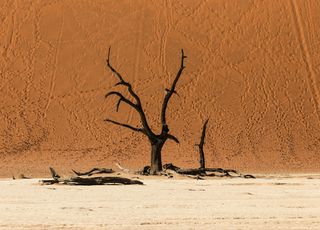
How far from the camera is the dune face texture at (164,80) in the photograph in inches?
1414

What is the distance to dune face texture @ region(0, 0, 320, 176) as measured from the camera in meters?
35.9

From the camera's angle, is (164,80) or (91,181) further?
(164,80)

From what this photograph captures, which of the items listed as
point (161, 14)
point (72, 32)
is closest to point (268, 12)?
point (161, 14)

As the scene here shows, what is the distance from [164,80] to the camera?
40219 mm

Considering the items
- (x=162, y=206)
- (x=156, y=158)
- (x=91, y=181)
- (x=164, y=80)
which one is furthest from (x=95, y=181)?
(x=164, y=80)

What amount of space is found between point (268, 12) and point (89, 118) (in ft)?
40.5

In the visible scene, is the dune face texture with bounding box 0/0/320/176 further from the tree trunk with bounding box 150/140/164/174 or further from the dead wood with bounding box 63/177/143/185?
the dead wood with bounding box 63/177/143/185

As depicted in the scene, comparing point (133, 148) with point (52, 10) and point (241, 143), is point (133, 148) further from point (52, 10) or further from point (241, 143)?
point (52, 10)

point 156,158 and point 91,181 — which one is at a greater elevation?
point 156,158

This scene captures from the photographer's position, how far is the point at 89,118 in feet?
127

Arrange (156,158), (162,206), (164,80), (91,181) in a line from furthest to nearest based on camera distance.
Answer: (164,80), (156,158), (91,181), (162,206)

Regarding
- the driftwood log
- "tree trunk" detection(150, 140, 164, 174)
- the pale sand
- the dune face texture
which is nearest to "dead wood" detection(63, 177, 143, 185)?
the driftwood log

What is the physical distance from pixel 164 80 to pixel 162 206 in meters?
27.2

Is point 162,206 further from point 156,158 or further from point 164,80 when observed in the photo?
point 164,80
